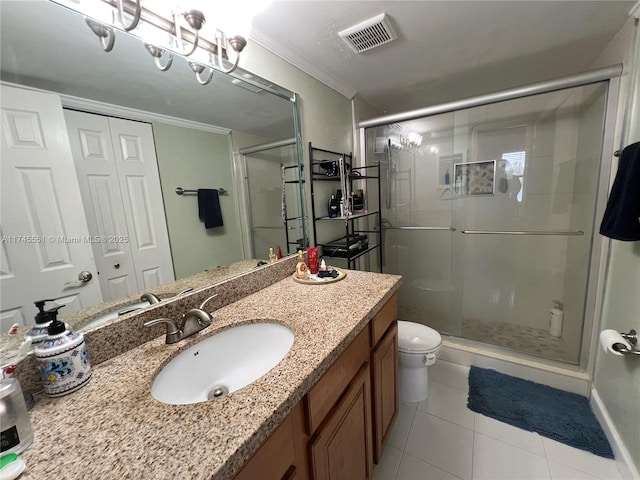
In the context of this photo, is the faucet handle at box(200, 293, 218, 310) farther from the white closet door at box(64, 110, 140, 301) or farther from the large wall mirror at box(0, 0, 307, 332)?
the white closet door at box(64, 110, 140, 301)

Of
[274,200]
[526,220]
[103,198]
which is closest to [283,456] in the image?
[103,198]

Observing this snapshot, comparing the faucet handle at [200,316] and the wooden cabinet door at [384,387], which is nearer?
the faucet handle at [200,316]

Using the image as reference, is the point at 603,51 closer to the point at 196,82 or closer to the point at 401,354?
the point at 401,354

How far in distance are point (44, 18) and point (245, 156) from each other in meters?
0.68

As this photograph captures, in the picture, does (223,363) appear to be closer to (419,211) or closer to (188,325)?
(188,325)

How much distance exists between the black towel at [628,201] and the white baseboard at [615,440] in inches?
38.4

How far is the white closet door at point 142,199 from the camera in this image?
812 millimetres

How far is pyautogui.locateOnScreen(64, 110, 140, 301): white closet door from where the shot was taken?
723 millimetres

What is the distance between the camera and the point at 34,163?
0.65m

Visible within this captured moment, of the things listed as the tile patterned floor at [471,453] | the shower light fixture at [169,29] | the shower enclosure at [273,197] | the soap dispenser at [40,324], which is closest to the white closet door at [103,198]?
the soap dispenser at [40,324]

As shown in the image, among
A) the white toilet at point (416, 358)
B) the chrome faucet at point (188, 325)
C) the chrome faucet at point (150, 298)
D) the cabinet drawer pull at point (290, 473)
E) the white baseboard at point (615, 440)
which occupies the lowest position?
the white baseboard at point (615, 440)

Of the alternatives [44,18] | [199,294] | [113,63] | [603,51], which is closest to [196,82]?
[113,63]

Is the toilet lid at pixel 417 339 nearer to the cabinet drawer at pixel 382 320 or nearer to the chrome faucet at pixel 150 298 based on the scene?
the cabinet drawer at pixel 382 320

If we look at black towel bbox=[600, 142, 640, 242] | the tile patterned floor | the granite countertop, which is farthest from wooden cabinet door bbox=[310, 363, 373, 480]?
black towel bbox=[600, 142, 640, 242]
